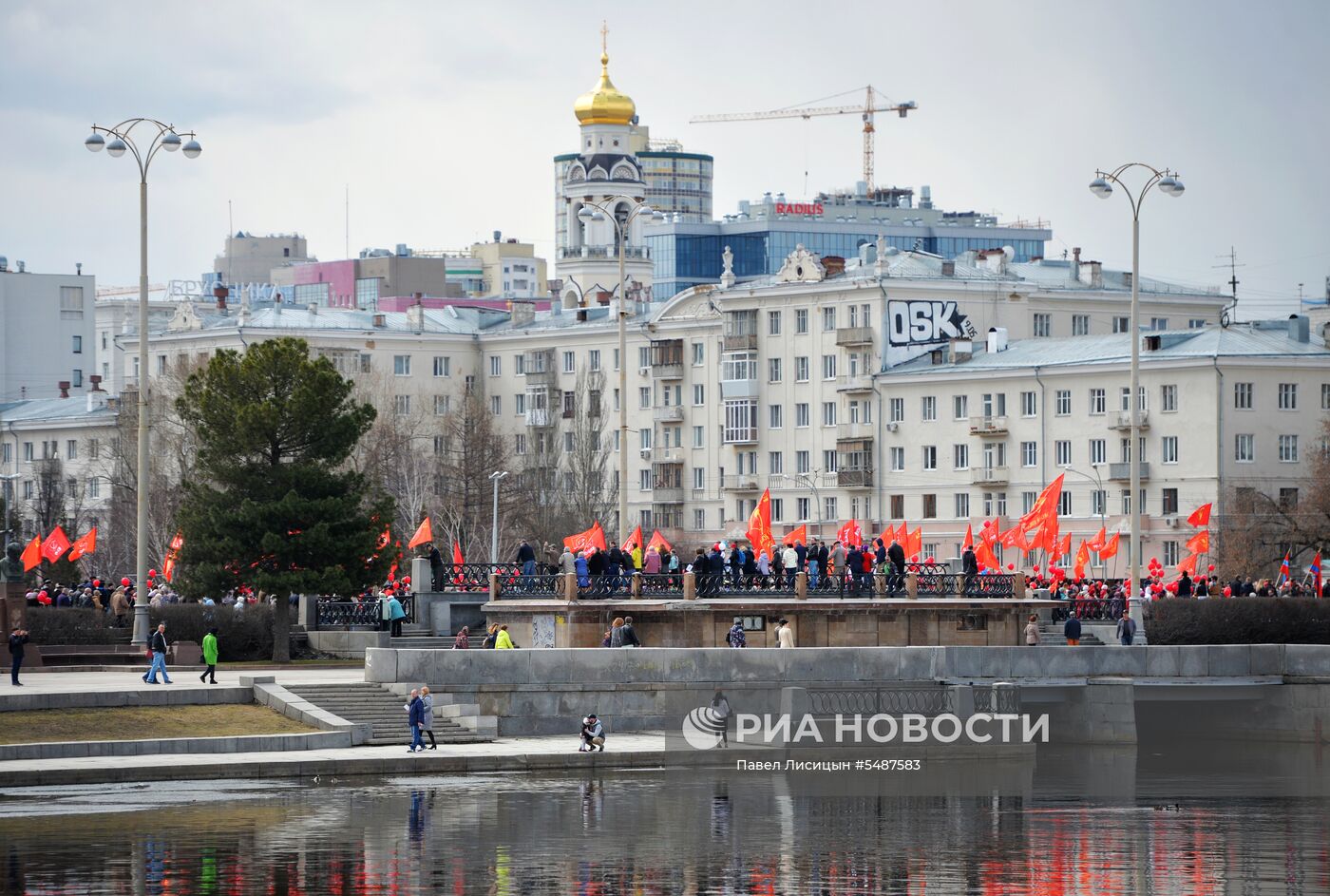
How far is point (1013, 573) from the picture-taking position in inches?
2413

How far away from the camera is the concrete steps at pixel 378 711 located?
49219mm

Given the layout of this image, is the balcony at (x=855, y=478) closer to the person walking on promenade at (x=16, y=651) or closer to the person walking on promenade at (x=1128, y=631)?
the person walking on promenade at (x=1128, y=631)

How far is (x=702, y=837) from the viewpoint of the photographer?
37094 millimetres

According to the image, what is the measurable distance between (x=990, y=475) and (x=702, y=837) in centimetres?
7645

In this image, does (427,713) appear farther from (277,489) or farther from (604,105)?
(604,105)

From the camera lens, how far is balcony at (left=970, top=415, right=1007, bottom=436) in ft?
366

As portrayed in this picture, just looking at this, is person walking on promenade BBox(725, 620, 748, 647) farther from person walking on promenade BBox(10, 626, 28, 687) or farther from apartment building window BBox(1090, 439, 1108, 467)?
apartment building window BBox(1090, 439, 1108, 467)

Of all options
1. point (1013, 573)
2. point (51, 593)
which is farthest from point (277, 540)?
point (1013, 573)

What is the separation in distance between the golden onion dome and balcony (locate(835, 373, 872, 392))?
211 ft

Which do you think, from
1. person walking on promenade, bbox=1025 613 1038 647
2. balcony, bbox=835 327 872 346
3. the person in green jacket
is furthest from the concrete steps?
balcony, bbox=835 327 872 346

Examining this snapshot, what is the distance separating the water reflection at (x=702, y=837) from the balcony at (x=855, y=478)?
71.8 metres

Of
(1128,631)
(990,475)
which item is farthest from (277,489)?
(990,475)

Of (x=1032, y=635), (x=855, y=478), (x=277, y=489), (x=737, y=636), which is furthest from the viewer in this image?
(x=855, y=478)

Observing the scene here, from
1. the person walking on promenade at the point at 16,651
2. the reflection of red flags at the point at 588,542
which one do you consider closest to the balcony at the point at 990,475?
the reflection of red flags at the point at 588,542
